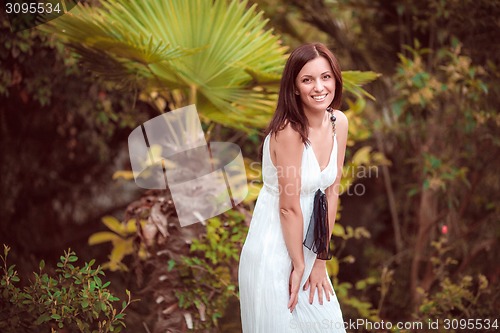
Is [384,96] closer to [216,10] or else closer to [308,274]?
[216,10]

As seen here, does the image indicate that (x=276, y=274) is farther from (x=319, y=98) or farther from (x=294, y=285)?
(x=319, y=98)

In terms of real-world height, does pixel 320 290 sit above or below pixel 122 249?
above

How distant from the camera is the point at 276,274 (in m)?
2.78

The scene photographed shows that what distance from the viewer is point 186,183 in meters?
4.22

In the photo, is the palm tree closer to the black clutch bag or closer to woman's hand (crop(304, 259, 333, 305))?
the black clutch bag

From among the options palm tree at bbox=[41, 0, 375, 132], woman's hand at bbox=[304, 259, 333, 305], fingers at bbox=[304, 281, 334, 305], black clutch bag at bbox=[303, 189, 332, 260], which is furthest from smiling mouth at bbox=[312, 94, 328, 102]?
palm tree at bbox=[41, 0, 375, 132]

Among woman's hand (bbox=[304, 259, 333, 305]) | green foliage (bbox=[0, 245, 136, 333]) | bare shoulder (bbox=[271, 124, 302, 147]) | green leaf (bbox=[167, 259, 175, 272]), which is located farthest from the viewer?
green leaf (bbox=[167, 259, 175, 272])

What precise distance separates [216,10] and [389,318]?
3.81 m

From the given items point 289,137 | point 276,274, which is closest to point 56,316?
point 276,274

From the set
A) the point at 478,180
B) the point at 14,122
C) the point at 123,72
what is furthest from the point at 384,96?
the point at 14,122

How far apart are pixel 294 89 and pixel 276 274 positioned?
825mm

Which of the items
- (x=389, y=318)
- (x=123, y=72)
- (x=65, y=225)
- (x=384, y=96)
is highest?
(x=123, y=72)

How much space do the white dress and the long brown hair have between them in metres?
0.12

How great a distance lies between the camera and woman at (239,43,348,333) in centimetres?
270
